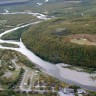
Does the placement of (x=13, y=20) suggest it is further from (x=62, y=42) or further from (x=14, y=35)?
(x=62, y=42)

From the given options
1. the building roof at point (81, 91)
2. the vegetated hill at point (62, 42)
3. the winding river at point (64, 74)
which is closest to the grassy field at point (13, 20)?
the vegetated hill at point (62, 42)

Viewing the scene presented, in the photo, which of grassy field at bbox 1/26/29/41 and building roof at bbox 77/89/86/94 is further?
grassy field at bbox 1/26/29/41

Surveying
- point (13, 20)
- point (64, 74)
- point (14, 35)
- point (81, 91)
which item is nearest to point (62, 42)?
point (64, 74)

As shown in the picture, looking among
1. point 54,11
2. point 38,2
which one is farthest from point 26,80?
point 38,2

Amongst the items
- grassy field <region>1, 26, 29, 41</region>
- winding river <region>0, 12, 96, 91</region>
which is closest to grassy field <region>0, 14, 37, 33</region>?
grassy field <region>1, 26, 29, 41</region>

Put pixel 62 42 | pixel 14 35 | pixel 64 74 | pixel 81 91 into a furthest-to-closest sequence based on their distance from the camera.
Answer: pixel 14 35 → pixel 62 42 → pixel 64 74 → pixel 81 91

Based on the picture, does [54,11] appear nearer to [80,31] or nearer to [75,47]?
[80,31]

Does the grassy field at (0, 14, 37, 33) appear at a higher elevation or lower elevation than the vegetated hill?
lower

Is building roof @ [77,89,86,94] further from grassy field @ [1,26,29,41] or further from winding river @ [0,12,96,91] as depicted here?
grassy field @ [1,26,29,41]
